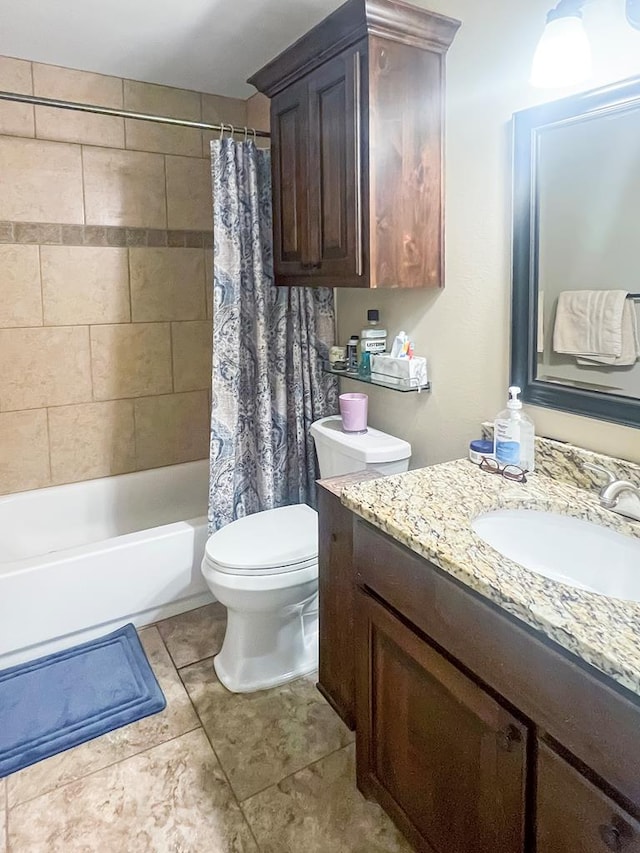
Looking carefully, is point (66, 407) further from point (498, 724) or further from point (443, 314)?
point (498, 724)

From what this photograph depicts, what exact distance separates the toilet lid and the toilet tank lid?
0.97ft

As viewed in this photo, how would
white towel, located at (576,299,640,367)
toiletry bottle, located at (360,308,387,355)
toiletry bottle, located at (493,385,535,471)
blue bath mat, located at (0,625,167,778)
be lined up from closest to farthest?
1. white towel, located at (576,299,640,367)
2. toiletry bottle, located at (493,385,535,471)
3. blue bath mat, located at (0,625,167,778)
4. toiletry bottle, located at (360,308,387,355)

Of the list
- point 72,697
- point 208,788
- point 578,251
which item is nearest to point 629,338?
point 578,251

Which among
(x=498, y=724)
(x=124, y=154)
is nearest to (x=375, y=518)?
(x=498, y=724)

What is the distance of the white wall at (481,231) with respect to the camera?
57.5 inches

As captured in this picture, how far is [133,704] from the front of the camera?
193 centimetres

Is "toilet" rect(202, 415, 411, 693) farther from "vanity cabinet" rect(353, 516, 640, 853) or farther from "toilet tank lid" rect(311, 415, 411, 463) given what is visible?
"vanity cabinet" rect(353, 516, 640, 853)

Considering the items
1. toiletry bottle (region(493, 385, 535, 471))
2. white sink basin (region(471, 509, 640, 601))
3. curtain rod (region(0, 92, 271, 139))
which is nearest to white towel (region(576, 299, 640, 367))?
toiletry bottle (region(493, 385, 535, 471))

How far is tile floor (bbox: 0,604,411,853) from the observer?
1.49 meters

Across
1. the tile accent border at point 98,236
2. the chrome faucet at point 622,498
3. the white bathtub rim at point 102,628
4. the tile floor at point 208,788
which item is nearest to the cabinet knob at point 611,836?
the chrome faucet at point 622,498

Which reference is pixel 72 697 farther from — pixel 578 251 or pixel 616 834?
pixel 578 251

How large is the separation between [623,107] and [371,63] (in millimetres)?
702

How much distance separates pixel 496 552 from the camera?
1136mm

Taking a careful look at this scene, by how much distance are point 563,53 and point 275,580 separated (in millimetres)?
1547
